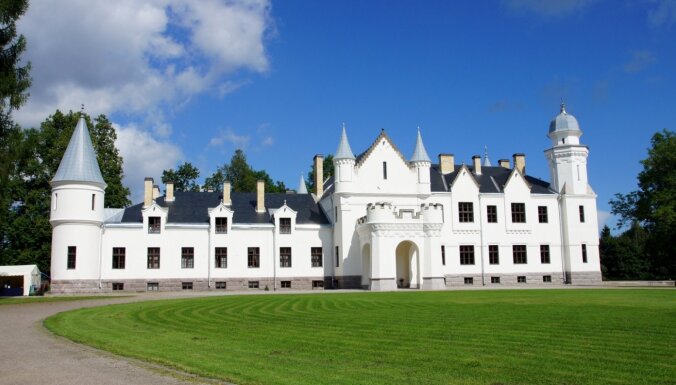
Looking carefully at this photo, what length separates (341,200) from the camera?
141ft

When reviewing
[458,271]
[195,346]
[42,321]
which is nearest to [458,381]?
[195,346]

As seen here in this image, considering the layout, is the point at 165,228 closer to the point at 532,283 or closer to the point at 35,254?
the point at 35,254

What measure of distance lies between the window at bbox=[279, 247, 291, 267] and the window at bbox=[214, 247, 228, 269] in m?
3.85

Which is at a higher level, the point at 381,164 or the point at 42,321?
the point at 381,164

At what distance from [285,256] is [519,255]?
58.7ft

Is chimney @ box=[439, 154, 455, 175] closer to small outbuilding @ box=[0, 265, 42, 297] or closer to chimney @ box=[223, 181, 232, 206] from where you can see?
chimney @ box=[223, 181, 232, 206]

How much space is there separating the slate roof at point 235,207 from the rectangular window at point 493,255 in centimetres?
1256

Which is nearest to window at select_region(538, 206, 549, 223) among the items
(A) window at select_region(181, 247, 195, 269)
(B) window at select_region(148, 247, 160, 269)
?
(A) window at select_region(181, 247, 195, 269)

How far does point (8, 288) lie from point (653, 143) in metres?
48.8

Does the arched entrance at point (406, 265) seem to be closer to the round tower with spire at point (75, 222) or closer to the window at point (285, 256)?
the window at point (285, 256)

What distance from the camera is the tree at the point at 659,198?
44469 mm

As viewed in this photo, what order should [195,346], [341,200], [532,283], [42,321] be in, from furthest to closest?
[532,283] → [341,200] → [42,321] → [195,346]

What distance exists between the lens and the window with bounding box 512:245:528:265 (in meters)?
46.7

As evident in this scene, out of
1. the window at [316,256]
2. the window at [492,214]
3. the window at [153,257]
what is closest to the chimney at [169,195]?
the window at [153,257]
